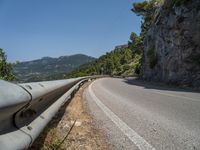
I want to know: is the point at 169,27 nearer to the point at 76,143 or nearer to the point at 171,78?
the point at 171,78

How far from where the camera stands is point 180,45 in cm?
2359

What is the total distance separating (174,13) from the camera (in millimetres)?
25531

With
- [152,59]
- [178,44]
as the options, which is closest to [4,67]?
[178,44]

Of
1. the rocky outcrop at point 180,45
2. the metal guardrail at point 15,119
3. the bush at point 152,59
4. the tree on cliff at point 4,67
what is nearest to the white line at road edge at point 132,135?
the metal guardrail at point 15,119

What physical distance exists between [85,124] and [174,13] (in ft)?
74.7

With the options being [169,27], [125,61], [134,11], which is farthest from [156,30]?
[125,61]

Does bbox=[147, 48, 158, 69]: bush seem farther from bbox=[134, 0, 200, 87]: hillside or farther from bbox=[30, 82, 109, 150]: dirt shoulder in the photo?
bbox=[30, 82, 109, 150]: dirt shoulder

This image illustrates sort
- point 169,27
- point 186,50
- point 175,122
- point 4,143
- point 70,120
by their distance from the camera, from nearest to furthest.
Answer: point 4,143 < point 175,122 < point 70,120 < point 186,50 < point 169,27

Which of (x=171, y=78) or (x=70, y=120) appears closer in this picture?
(x=70, y=120)

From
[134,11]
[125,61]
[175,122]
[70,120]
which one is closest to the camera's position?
[175,122]

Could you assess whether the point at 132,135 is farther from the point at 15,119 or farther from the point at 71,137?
the point at 15,119

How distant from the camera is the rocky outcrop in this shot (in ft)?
70.5

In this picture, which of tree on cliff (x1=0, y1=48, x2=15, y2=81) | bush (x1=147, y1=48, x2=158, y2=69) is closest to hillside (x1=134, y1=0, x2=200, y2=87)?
bush (x1=147, y1=48, x2=158, y2=69)

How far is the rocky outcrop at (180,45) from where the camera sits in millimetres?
21500
